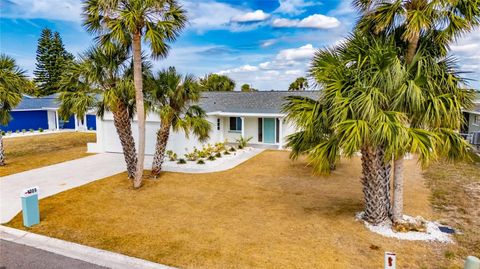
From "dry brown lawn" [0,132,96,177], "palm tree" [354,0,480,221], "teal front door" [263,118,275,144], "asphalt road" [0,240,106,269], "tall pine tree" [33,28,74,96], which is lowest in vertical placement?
"asphalt road" [0,240,106,269]

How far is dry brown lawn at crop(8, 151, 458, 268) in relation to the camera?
612 cm

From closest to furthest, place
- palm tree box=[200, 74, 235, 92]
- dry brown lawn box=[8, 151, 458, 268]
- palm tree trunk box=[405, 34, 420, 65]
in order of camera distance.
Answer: dry brown lawn box=[8, 151, 458, 268] → palm tree trunk box=[405, 34, 420, 65] → palm tree box=[200, 74, 235, 92]

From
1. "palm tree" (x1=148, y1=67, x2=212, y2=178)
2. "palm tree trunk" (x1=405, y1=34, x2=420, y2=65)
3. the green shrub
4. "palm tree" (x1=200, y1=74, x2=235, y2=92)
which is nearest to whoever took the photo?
"palm tree trunk" (x1=405, y1=34, x2=420, y2=65)

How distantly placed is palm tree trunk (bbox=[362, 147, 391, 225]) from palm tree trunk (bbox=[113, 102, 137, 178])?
843 cm

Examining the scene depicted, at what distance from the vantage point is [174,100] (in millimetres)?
11984

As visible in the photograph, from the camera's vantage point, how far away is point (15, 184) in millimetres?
12023

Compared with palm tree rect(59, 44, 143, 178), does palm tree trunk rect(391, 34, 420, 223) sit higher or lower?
lower

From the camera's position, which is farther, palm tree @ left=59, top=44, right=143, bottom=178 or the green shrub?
the green shrub

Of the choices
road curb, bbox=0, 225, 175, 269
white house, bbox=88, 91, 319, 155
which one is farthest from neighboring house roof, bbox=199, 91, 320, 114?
road curb, bbox=0, 225, 175, 269

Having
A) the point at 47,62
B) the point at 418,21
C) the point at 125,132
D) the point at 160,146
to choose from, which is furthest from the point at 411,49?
the point at 47,62

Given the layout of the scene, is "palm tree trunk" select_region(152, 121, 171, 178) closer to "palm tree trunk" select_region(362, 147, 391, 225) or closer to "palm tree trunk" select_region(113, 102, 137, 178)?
"palm tree trunk" select_region(113, 102, 137, 178)

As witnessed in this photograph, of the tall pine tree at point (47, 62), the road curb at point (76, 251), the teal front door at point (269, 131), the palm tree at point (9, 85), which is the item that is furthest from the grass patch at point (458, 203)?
the tall pine tree at point (47, 62)

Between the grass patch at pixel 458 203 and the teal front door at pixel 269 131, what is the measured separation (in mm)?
9854

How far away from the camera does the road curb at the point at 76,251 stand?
5.93m
